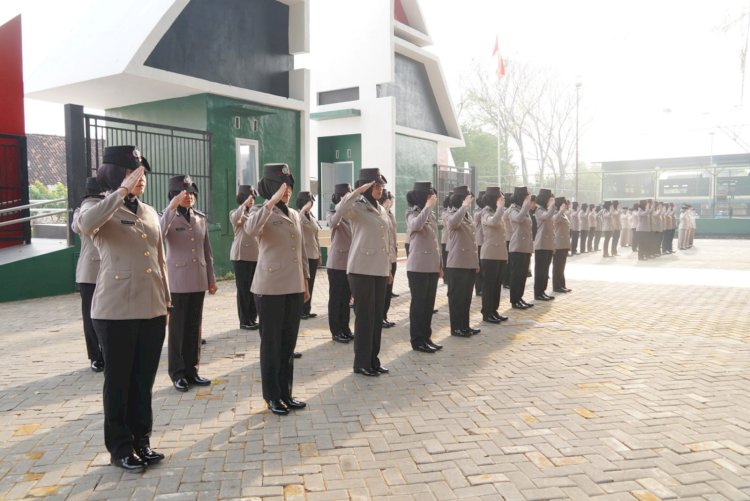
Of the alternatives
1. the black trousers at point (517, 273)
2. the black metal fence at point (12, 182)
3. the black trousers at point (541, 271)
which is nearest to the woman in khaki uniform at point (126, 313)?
the black trousers at point (517, 273)

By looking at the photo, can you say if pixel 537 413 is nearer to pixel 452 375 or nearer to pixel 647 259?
pixel 452 375

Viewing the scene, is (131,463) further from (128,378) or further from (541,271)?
(541,271)

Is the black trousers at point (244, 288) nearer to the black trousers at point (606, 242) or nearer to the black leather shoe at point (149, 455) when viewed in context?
the black leather shoe at point (149, 455)

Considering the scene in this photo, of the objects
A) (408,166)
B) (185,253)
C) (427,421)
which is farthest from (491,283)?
(408,166)

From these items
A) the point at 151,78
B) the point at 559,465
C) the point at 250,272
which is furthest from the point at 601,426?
the point at 151,78

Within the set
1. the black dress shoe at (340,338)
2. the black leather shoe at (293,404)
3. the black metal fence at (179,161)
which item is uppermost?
the black metal fence at (179,161)

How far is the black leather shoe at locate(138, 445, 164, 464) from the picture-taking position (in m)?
3.64

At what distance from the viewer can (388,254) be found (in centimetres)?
580

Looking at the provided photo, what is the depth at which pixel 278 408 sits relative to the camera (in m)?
4.55

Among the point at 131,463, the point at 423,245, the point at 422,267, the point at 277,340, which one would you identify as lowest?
the point at 131,463

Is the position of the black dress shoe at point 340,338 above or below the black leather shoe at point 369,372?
below

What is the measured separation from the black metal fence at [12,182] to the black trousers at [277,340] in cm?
965

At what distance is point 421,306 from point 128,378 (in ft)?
12.6

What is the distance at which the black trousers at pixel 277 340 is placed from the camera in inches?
181
